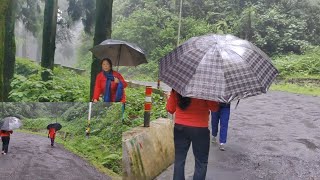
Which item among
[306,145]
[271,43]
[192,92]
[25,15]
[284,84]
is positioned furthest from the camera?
[271,43]

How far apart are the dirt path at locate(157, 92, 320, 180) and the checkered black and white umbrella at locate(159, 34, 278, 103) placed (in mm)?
2580

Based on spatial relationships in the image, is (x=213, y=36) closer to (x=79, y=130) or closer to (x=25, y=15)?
(x=79, y=130)

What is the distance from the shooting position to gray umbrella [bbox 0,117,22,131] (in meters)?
3.13

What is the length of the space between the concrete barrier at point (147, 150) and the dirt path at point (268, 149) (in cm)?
26

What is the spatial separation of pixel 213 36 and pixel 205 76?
66cm

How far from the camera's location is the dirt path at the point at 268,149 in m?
6.84

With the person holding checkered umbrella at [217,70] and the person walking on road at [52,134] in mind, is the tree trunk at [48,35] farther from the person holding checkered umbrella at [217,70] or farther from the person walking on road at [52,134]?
the person walking on road at [52,134]

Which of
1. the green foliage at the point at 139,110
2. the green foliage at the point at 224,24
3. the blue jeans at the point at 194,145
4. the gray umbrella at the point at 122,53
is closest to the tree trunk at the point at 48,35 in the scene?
the green foliage at the point at 139,110

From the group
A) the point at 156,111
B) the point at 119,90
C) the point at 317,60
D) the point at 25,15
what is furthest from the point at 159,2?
the point at 119,90

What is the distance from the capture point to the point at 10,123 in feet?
10.4

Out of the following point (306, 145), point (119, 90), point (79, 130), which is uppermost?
point (119, 90)

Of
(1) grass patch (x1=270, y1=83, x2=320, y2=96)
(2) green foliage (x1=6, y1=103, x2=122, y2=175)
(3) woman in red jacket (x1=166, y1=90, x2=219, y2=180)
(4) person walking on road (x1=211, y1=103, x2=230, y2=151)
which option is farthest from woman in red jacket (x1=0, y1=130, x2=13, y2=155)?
(1) grass patch (x1=270, y1=83, x2=320, y2=96)

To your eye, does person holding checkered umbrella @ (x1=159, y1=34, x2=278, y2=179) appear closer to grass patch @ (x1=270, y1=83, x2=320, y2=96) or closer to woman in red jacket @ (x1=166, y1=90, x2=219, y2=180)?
woman in red jacket @ (x1=166, y1=90, x2=219, y2=180)

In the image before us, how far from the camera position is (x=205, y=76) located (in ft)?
13.8
